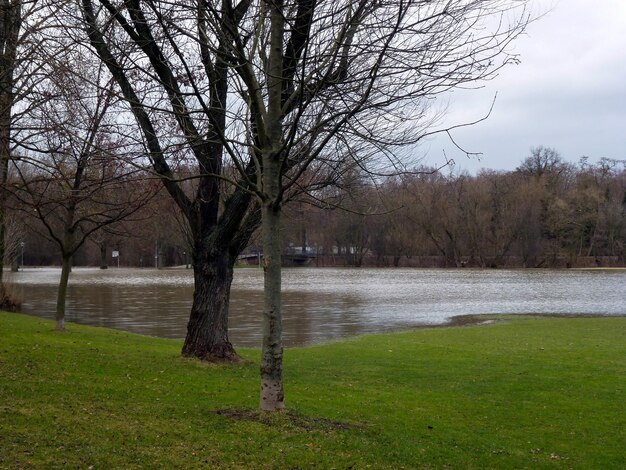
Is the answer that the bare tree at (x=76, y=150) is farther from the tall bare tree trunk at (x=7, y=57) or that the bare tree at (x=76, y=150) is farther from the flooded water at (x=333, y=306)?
the flooded water at (x=333, y=306)

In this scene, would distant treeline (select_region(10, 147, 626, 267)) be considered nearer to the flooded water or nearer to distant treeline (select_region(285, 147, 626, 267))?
distant treeline (select_region(285, 147, 626, 267))

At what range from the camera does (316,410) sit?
8438mm

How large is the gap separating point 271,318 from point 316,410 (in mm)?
1906

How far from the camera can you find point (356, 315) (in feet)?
91.9

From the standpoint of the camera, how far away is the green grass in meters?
5.96

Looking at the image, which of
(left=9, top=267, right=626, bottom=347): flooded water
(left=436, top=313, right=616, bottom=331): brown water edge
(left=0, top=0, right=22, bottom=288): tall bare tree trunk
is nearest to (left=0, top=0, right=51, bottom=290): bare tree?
(left=0, top=0, right=22, bottom=288): tall bare tree trunk

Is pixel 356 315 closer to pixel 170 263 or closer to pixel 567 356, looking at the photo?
pixel 567 356

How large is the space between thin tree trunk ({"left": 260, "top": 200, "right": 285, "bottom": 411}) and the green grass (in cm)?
26

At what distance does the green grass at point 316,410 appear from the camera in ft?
19.6

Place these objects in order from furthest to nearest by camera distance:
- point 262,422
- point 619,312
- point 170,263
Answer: point 170,263
point 619,312
point 262,422

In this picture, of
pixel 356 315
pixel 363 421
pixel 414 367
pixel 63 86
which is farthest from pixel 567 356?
pixel 356 315

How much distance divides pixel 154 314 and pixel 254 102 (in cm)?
2169

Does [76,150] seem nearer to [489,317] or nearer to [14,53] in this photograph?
[14,53]

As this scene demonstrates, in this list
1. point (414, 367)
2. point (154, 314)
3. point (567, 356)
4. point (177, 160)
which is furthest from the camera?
point (154, 314)
